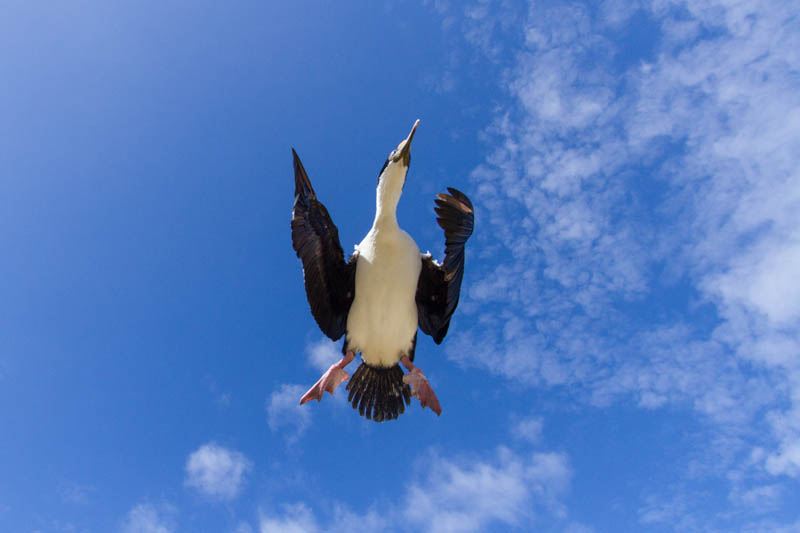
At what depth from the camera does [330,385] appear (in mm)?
6004


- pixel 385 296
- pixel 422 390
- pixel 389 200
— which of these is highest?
pixel 389 200

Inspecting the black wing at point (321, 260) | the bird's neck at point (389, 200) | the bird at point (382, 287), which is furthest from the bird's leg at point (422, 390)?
the bird's neck at point (389, 200)

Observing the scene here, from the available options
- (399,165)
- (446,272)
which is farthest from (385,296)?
(399,165)

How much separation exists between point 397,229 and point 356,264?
0.60 metres

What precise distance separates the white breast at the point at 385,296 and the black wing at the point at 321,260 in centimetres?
15

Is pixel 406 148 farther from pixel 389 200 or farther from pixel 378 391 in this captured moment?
pixel 378 391

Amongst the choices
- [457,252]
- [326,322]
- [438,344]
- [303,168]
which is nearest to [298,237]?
[303,168]

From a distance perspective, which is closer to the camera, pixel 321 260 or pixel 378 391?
pixel 321 260

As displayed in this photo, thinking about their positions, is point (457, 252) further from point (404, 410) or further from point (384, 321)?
point (404, 410)

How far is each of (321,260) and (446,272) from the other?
1.33m

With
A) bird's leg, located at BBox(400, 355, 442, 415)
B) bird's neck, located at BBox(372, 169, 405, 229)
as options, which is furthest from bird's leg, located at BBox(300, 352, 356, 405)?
bird's neck, located at BBox(372, 169, 405, 229)

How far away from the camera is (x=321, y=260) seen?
584 centimetres

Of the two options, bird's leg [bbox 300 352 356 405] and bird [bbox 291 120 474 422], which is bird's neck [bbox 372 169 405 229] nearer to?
bird [bbox 291 120 474 422]

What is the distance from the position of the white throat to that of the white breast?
0.41 feet
